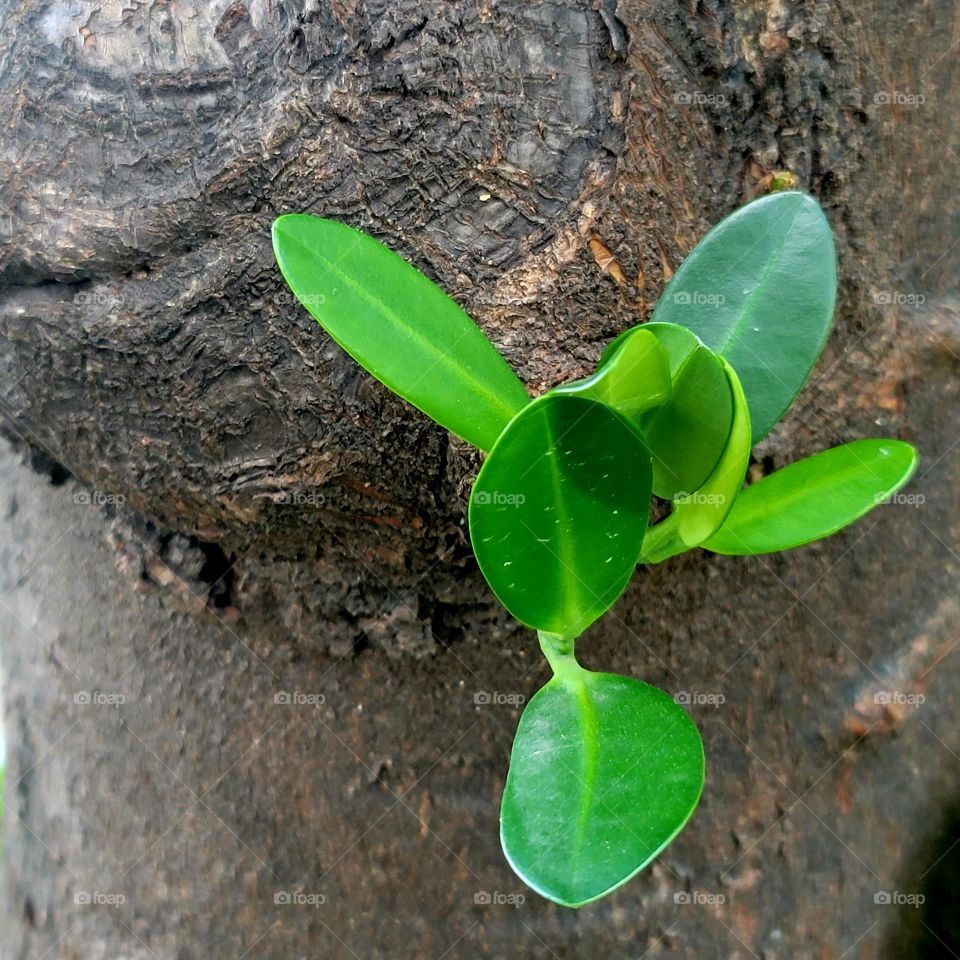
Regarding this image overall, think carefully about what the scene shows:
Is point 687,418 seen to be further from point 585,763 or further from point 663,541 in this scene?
point 585,763

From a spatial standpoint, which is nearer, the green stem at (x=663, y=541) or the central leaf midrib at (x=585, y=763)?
the central leaf midrib at (x=585, y=763)

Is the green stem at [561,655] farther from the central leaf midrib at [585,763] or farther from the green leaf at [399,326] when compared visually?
the green leaf at [399,326]

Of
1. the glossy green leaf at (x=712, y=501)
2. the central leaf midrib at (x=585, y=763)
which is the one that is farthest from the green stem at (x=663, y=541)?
the central leaf midrib at (x=585, y=763)

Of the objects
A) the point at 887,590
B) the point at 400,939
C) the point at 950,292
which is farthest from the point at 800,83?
the point at 400,939

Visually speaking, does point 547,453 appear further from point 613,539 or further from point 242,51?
point 242,51

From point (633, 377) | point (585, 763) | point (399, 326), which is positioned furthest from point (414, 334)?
point (585, 763)

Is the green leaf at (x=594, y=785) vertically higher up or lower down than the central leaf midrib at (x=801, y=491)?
lower down
